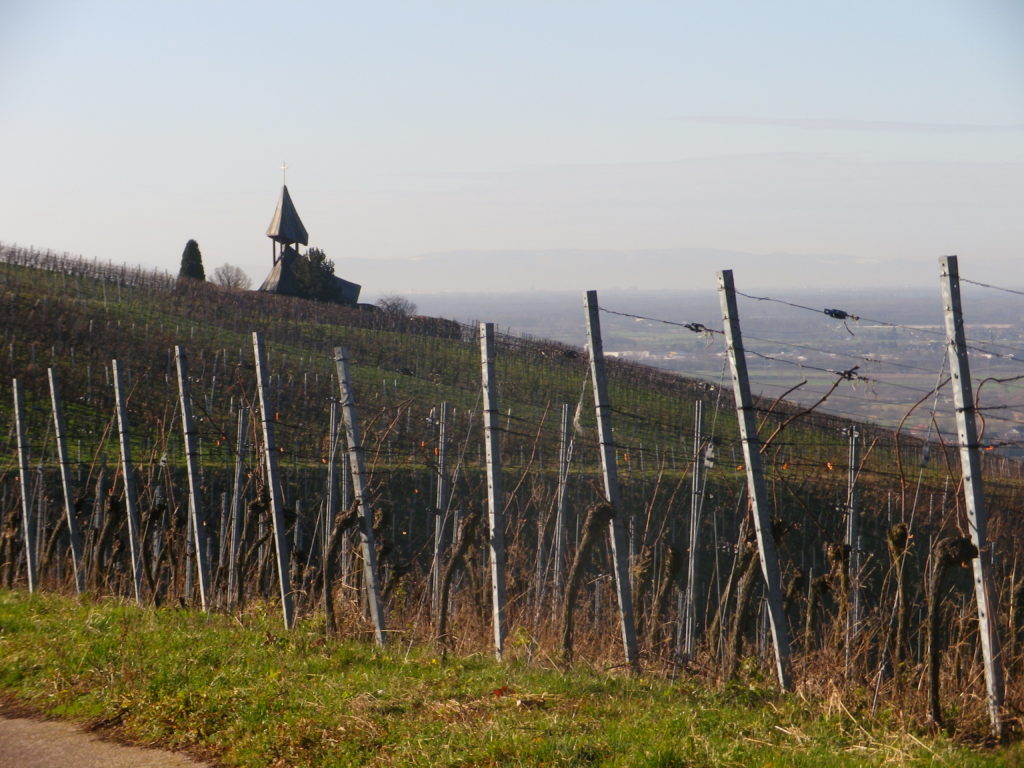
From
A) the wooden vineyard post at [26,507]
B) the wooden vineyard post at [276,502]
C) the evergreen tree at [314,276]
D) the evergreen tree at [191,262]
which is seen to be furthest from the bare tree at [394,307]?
the wooden vineyard post at [276,502]

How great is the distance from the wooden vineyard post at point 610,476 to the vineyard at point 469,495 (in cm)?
7

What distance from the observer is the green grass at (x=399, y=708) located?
4809mm

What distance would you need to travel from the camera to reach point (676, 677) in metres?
6.79

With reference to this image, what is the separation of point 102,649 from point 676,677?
3655 mm

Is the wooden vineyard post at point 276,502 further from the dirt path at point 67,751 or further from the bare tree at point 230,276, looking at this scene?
the bare tree at point 230,276

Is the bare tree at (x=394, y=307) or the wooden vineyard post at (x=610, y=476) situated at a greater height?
the bare tree at (x=394, y=307)

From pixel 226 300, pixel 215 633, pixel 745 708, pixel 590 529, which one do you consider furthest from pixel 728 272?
pixel 226 300

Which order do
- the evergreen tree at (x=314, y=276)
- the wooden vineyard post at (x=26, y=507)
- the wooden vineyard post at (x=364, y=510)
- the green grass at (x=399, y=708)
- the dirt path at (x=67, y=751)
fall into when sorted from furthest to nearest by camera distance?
the evergreen tree at (x=314, y=276) < the wooden vineyard post at (x=26, y=507) < the wooden vineyard post at (x=364, y=510) < the dirt path at (x=67, y=751) < the green grass at (x=399, y=708)

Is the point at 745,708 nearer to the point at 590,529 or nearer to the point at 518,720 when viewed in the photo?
the point at 518,720

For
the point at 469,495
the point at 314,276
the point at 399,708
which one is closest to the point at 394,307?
the point at 314,276

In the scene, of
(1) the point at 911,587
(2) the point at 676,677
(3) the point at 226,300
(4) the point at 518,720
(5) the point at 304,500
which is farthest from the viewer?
(3) the point at 226,300

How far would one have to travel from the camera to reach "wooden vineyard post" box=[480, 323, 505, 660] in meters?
7.17

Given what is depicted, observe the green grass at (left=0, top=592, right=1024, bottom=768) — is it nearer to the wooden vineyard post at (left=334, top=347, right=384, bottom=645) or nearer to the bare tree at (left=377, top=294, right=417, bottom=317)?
the wooden vineyard post at (left=334, top=347, right=384, bottom=645)

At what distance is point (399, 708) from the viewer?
5.63 m
